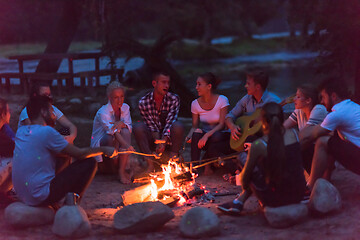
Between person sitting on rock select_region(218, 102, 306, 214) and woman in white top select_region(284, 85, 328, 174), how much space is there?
2.64 ft

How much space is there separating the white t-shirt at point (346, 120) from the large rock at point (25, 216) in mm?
2870

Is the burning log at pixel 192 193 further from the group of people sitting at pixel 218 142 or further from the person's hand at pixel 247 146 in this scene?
the person's hand at pixel 247 146

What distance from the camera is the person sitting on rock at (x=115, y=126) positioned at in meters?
6.02

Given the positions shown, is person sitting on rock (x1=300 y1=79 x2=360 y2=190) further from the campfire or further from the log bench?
the log bench

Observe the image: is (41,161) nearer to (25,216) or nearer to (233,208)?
(25,216)

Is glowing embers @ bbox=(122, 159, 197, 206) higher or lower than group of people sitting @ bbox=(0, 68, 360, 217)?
lower

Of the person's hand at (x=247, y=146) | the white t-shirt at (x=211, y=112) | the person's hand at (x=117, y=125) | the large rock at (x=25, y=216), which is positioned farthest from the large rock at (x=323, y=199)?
the person's hand at (x=117, y=125)

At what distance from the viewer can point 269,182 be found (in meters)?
4.24

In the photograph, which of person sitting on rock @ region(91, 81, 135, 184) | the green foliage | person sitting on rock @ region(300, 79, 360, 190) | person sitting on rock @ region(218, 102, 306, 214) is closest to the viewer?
person sitting on rock @ region(218, 102, 306, 214)

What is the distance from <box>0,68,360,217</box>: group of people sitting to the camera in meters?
4.27

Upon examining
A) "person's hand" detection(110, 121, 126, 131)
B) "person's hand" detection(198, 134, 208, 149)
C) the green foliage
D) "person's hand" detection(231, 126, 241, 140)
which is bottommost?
"person's hand" detection(198, 134, 208, 149)

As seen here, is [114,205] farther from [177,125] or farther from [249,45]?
[249,45]

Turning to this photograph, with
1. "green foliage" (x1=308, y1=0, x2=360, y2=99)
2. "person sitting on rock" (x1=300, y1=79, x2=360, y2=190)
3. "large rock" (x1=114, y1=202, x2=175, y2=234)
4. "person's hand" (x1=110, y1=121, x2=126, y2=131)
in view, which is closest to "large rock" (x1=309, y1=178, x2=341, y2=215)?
"person sitting on rock" (x1=300, y1=79, x2=360, y2=190)

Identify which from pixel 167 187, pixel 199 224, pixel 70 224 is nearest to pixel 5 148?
pixel 70 224
